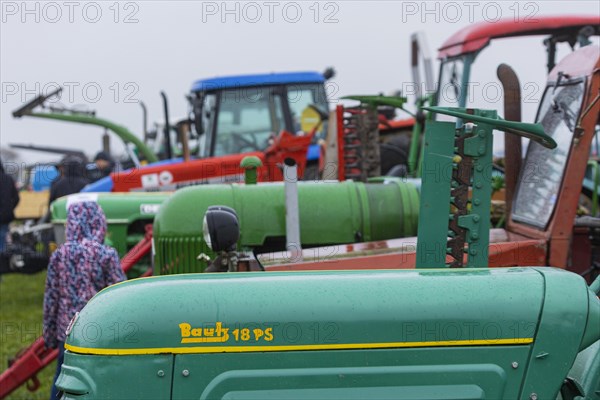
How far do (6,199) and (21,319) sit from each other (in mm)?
1763

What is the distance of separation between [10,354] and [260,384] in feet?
17.1

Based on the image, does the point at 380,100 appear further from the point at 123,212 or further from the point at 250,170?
the point at 123,212

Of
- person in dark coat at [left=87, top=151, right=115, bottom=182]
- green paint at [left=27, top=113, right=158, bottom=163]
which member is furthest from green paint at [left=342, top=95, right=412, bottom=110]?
green paint at [left=27, top=113, right=158, bottom=163]

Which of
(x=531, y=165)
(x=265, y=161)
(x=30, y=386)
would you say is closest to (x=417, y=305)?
(x=531, y=165)

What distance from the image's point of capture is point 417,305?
244 centimetres

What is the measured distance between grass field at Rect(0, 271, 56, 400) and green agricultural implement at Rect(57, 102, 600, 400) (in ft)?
9.09

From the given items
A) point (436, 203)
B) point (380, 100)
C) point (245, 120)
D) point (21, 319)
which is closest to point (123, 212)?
point (21, 319)

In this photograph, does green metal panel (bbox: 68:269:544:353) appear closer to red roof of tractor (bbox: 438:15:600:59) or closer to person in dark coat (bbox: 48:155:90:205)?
red roof of tractor (bbox: 438:15:600:59)

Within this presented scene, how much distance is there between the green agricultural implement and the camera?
7.80ft

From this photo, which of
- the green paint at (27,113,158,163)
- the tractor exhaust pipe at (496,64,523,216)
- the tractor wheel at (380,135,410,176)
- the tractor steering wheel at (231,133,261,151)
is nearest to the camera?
the tractor exhaust pipe at (496,64,523,216)

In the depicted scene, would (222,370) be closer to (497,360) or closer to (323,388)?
(323,388)

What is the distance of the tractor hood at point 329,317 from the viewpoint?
2391mm

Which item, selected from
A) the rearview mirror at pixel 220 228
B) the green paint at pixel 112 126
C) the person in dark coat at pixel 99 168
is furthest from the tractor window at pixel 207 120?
the rearview mirror at pixel 220 228

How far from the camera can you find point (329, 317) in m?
2.42
